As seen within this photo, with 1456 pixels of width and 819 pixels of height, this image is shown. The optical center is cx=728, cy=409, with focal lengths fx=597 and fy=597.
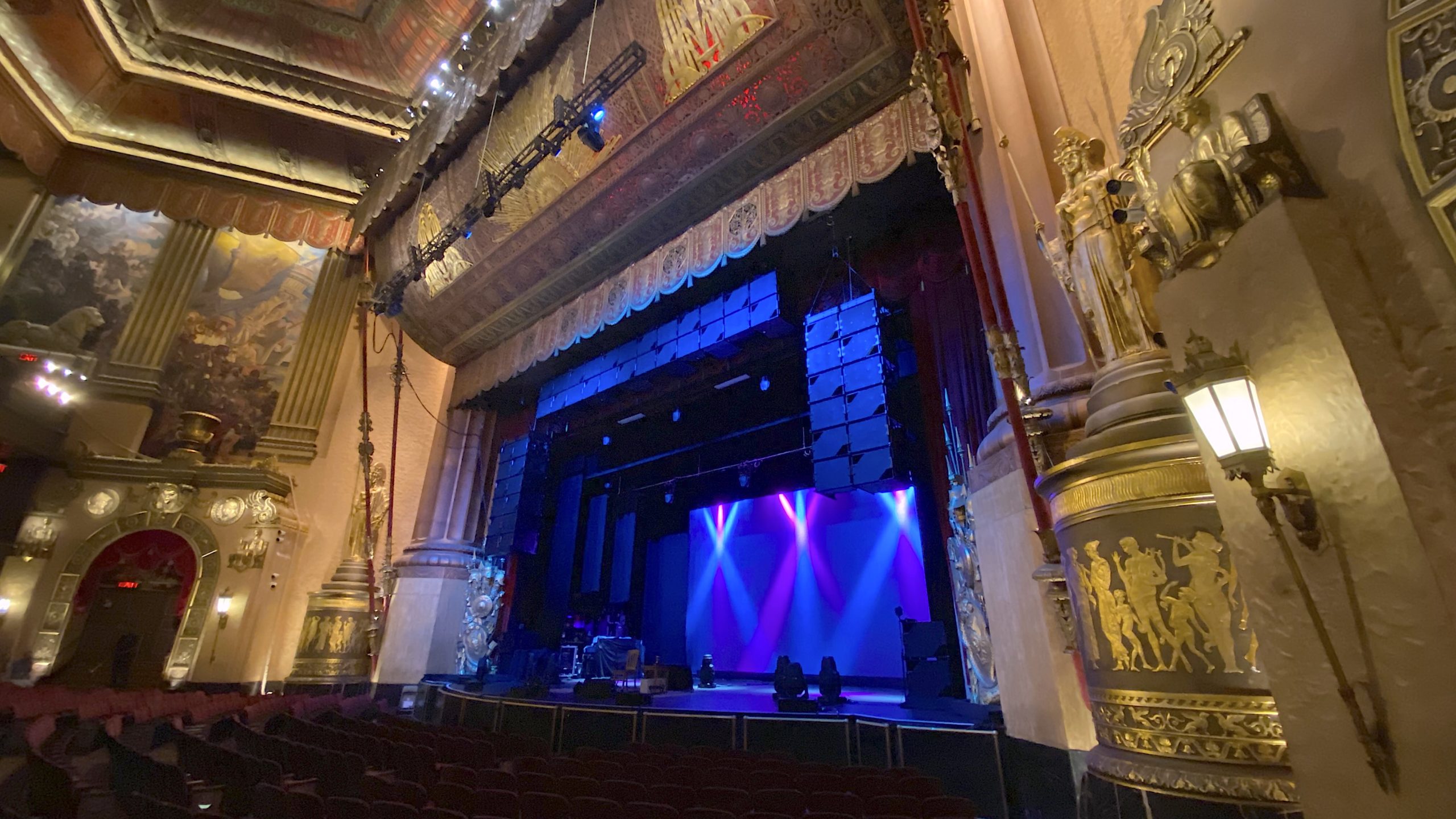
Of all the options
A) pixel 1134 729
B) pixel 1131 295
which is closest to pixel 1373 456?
pixel 1134 729

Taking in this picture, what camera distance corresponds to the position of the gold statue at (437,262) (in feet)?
36.3

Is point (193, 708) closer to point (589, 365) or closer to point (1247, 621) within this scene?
point (589, 365)

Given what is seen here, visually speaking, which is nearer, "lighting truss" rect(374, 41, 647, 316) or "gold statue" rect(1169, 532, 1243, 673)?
"gold statue" rect(1169, 532, 1243, 673)

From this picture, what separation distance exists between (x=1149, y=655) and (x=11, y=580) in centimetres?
1612

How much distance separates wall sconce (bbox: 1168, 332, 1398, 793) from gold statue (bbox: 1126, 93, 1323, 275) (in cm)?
36

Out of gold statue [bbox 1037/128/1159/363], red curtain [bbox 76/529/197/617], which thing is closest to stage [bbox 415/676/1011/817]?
gold statue [bbox 1037/128/1159/363]

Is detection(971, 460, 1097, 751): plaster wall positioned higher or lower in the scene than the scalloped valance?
lower

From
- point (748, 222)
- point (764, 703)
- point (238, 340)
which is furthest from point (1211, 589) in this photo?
point (238, 340)

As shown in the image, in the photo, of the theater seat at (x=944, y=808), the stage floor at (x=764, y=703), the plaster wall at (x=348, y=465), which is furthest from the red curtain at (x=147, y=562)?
the theater seat at (x=944, y=808)

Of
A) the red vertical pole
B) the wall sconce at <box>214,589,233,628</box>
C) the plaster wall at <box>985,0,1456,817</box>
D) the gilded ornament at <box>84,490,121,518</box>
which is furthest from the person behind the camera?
the gilded ornament at <box>84,490,121,518</box>

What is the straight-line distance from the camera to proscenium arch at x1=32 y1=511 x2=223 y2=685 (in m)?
10.2

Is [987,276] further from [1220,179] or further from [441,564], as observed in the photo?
[441,564]

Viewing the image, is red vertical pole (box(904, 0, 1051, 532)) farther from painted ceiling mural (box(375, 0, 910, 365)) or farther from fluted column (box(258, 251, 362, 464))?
fluted column (box(258, 251, 362, 464))

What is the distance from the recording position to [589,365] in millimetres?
11133
